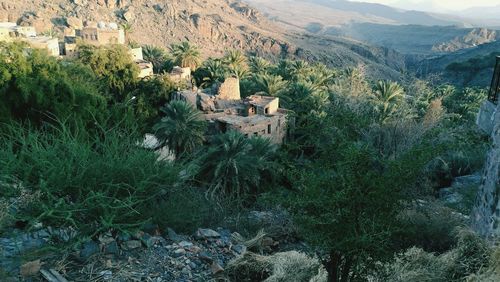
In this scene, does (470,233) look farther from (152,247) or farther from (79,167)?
(79,167)

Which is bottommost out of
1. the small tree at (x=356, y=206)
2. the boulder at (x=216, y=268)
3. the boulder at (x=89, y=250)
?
the boulder at (x=216, y=268)

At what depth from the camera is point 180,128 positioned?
1950 cm

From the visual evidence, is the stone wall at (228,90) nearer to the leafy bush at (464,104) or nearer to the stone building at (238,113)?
the stone building at (238,113)

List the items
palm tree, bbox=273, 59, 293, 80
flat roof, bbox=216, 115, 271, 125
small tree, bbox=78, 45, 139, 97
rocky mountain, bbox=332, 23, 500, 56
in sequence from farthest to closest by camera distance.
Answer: rocky mountain, bbox=332, 23, 500, 56
palm tree, bbox=273, 59, 293, 80
small tree, bbox=78, 45, 139, 97
flat roof, bbox=216, 115, 271, 125

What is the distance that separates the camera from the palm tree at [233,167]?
16.4 m

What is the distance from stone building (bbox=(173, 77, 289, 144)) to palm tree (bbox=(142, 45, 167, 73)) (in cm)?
1393

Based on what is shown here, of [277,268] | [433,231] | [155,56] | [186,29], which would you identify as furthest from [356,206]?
[186,29]

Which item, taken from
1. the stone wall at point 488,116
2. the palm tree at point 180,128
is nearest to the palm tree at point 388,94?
the palm tree at point 180,128

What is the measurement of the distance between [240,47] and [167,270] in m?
83.0

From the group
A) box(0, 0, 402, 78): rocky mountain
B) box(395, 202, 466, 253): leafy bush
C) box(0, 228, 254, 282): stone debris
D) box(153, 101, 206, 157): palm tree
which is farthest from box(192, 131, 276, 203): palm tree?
box(0, 0, 402, 78): rocky mountain

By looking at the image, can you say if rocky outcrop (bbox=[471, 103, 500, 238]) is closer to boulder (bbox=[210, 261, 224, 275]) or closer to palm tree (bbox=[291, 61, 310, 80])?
boulder (bbox=[210, 261, 224, 275])

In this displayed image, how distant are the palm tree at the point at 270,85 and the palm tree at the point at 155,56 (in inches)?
530

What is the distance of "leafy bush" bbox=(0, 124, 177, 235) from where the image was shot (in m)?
4.99

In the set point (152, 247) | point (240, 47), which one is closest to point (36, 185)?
point (152, 247)
